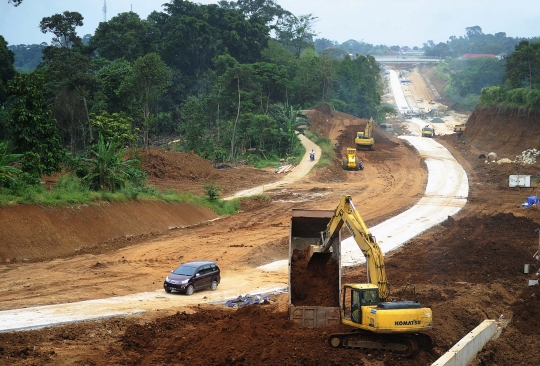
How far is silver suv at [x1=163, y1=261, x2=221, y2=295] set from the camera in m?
26.1

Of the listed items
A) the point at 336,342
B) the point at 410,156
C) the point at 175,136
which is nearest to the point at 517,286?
the point at 336,342

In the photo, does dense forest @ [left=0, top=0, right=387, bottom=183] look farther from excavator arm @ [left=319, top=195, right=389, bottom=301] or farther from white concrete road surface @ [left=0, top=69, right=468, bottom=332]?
excavator arm @ [left=319, top=195, right=389, bottom=301]

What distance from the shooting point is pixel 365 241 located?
18.4 metres

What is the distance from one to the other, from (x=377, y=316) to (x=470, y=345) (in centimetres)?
359

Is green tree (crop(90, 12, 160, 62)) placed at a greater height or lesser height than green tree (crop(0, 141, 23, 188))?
greater

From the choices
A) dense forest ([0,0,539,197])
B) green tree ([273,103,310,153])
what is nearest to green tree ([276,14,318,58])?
dense forest ([0,0,539,197])

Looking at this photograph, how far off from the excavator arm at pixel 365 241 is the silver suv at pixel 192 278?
7759 millimetres

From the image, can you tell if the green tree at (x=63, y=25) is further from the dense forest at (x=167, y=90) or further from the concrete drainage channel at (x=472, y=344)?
the concrete drainage channel at (x=472, y=344)

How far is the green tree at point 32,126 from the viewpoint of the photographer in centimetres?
3909

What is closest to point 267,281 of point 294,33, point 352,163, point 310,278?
point 310,278

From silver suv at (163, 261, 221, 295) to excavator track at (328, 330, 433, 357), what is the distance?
9.46 metres

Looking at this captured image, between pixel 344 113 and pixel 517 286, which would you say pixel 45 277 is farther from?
pixel 344 113

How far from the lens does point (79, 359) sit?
16969 mm

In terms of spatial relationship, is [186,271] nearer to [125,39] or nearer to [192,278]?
[192,278]
